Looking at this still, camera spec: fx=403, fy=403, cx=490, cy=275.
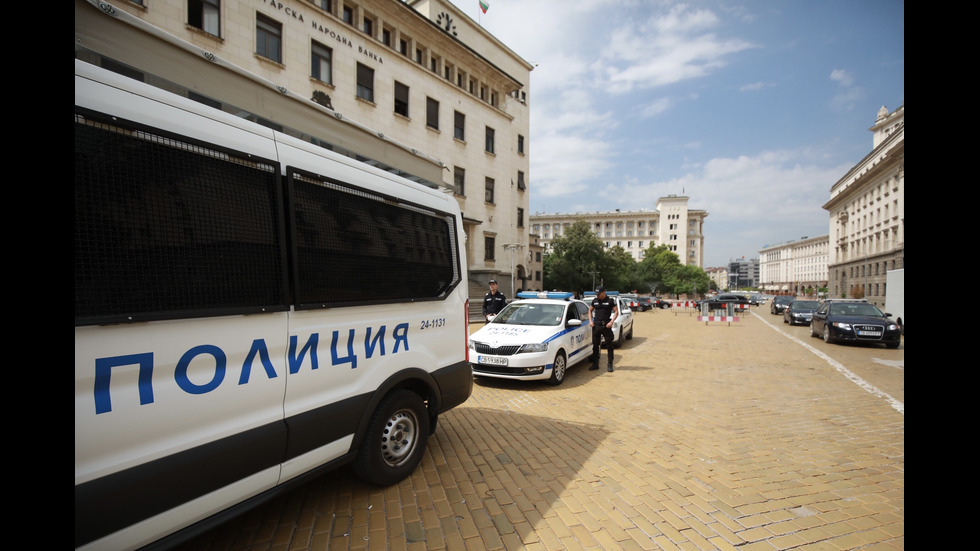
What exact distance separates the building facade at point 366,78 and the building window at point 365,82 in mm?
66

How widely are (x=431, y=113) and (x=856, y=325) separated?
2344 cm

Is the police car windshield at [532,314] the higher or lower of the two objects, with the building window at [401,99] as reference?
lower

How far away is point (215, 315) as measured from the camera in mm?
2057

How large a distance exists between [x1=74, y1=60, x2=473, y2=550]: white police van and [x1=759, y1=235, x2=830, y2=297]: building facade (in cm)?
13436

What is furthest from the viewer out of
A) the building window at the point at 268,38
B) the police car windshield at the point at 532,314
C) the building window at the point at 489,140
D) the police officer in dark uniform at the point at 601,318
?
the building window at the point at 489,140

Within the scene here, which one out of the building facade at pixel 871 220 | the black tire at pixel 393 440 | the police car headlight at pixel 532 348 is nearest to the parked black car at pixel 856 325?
the police car headlight at pixel 532 348

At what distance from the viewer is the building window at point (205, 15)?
15.9 metres

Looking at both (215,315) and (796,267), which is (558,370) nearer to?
(215,315)

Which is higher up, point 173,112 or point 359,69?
point 359,69

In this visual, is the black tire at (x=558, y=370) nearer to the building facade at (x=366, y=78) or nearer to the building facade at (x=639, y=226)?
the building facade at (x=366, y=78)
